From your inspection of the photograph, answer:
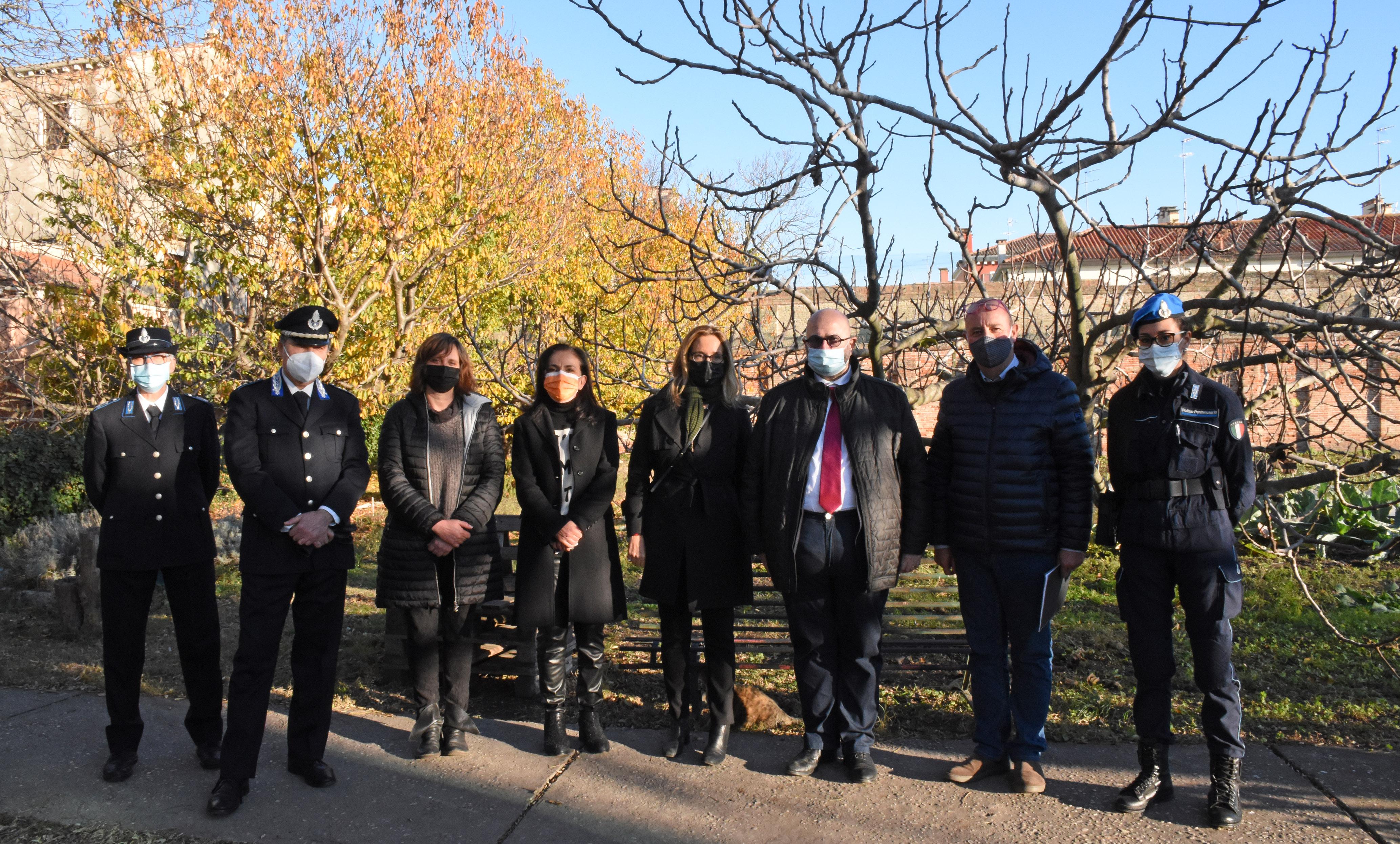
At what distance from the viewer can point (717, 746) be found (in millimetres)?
4141

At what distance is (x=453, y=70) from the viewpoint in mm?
11844

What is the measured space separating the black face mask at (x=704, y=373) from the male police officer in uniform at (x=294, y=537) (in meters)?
1.46

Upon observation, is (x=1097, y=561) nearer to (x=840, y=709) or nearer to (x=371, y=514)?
(x=840, y=709)

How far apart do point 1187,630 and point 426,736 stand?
10.3 feet

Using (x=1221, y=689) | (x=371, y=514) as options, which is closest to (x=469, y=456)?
(x=1221, y=689)

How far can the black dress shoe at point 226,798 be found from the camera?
3676mm

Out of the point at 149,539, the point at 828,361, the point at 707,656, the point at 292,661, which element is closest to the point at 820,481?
the point at 828,361

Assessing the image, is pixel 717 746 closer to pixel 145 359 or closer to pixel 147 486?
pixel 147 486

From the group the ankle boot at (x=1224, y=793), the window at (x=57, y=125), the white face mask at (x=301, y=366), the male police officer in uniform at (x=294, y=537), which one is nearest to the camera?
the ankle boot at (x=1224, y=793)

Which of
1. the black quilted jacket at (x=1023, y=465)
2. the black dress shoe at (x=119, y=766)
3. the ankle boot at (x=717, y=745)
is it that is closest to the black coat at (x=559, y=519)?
the ankle boot at (x=717, y=745)

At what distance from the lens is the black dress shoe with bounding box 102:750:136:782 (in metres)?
4.01

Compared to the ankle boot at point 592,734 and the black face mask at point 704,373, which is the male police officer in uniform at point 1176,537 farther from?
the ankle boot at point 592,734

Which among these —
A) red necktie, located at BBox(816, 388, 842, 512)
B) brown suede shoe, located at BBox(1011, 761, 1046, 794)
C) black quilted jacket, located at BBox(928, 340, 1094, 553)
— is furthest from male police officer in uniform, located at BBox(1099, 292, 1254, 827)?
red necktie, located at BBox(816, 388, 842, 512)

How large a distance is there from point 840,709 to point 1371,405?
300 cm
